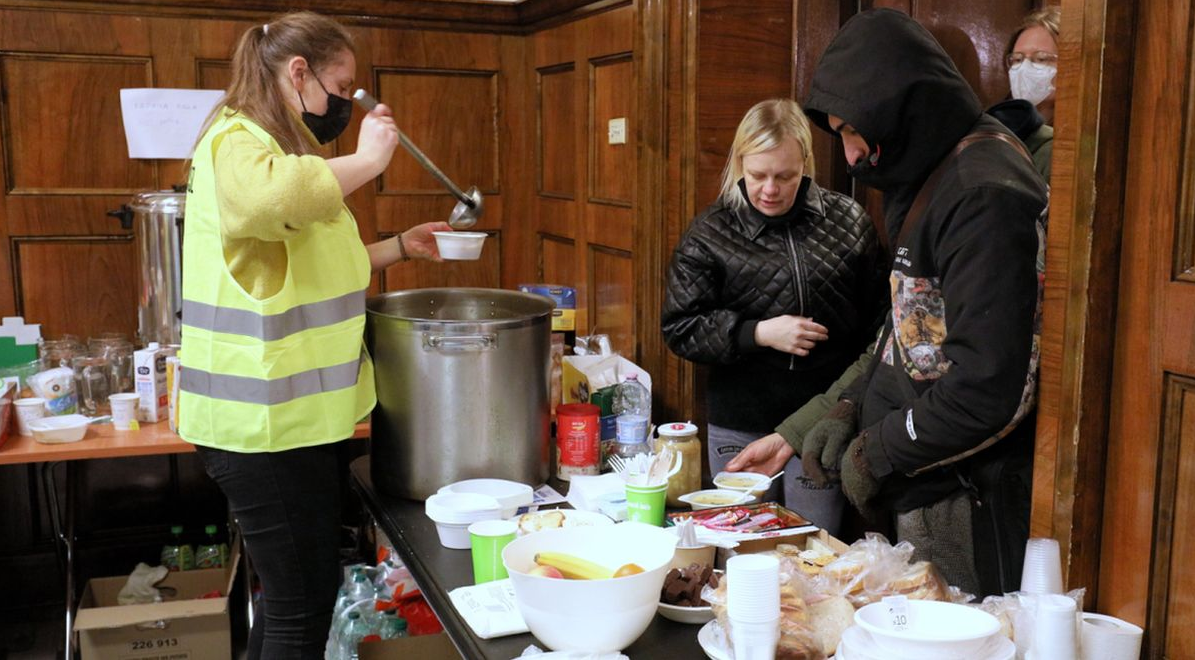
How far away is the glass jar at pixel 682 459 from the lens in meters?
1.93

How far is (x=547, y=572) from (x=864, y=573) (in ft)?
1.38

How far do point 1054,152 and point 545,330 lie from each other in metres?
1.00

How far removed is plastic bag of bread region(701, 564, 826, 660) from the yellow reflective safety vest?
846 mm

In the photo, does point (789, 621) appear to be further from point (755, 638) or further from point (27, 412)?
point (27, 412)

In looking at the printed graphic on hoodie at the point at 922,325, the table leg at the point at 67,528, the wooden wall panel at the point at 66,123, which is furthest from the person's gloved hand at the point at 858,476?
the wooden wall panel at the point at 66,123

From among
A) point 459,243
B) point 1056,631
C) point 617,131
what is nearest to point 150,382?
point 459,243

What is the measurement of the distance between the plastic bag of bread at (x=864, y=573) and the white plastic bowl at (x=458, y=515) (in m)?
0.59

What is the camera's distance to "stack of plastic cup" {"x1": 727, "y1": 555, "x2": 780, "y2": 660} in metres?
1.24

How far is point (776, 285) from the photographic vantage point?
7.89 ft

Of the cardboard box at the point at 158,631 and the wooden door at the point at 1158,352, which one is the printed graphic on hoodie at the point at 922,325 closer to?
the wooden door at the point at 1158,352

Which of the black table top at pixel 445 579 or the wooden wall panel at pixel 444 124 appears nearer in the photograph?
the black table top at pixel 445 579

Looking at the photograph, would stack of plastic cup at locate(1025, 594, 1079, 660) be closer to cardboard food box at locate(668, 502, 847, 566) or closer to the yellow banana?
cardboard food box at locate(668, 502, 847, 566)

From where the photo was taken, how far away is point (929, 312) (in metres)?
1.57

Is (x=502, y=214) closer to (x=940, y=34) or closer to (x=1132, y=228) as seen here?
(x=940, y=34)
